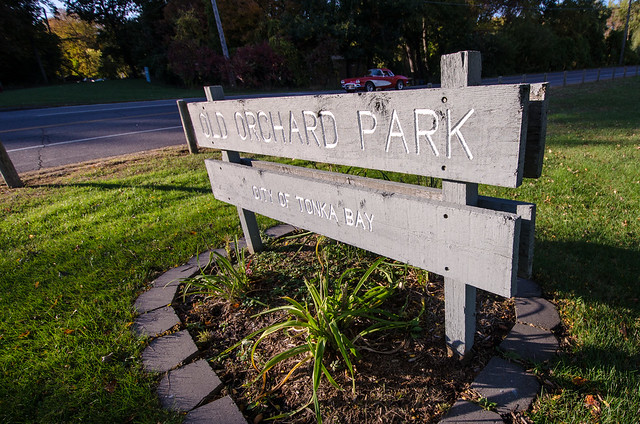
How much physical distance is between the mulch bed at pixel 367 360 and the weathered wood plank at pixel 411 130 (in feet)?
3.10

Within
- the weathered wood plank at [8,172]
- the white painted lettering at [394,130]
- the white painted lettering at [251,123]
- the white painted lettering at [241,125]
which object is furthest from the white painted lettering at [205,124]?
the weathered wood plank at [8,172]

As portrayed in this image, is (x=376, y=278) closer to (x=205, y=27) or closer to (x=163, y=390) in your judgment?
(x=163, y=390)

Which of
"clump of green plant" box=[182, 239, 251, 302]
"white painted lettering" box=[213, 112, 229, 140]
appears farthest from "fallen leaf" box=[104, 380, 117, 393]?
"white painted lettering" box=[213, 112, 229, 140]

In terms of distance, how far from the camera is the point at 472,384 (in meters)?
1.55

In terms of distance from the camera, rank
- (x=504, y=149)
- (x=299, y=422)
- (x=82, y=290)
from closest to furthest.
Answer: (x=504, y=149), (x=299, y=422), (x=82, y=290)

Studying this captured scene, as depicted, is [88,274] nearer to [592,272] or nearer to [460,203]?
[460,203]

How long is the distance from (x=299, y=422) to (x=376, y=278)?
3.62ft

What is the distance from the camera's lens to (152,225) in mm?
3615

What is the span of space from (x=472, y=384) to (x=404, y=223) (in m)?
0.78

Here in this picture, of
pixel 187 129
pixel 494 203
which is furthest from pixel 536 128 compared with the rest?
pixel 187 129

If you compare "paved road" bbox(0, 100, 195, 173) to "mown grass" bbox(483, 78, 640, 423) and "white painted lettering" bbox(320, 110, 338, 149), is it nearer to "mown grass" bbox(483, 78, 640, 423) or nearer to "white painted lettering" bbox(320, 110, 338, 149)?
"white painted lettering" bbox(320, 110, 338, 149)

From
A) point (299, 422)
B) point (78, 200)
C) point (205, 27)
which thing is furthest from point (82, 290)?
point (205, 27)

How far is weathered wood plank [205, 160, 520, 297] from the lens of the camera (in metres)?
1.28

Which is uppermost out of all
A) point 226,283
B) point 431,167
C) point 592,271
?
point 431,167
